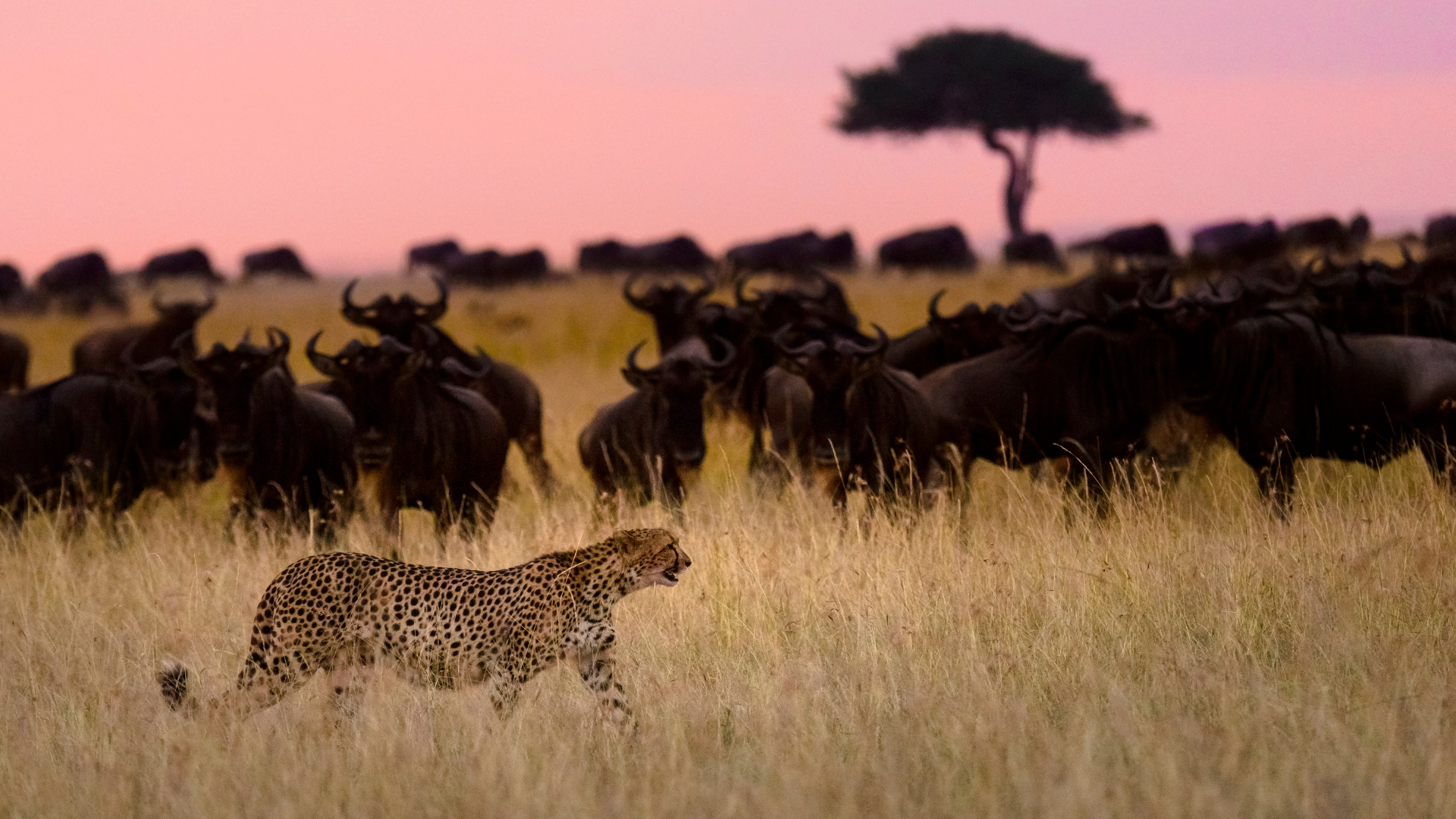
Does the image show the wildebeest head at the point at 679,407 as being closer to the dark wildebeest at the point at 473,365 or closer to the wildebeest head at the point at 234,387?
the dark wildebeest at the point at 473,365

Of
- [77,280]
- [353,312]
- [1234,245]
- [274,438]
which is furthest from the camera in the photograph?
[77,280]

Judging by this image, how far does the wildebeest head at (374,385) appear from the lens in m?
8.42

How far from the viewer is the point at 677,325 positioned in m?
15.0

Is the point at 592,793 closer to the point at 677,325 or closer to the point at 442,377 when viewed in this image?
the point at 442,377

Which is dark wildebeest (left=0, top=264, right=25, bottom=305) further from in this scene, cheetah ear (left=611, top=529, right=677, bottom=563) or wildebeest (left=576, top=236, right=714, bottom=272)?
cheetah ear (left=611, top=529, right=677, bottom=563)

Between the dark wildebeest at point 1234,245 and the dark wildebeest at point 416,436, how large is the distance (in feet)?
76.0

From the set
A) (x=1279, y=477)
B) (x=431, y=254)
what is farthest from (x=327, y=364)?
(x=431, y=254)

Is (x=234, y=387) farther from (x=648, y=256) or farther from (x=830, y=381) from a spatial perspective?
(x=648, y=256)

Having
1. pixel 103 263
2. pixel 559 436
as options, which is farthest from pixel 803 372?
pixel 103 263

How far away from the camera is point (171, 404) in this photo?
926 cm

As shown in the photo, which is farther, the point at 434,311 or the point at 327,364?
the point at 434,311

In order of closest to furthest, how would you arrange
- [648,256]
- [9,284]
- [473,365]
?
[473,365]
[9,284]
[648,256]

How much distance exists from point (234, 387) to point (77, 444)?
1.75 m

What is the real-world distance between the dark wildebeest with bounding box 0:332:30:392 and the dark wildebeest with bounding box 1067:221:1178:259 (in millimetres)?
27379
